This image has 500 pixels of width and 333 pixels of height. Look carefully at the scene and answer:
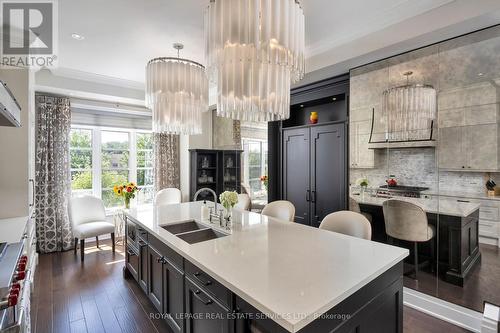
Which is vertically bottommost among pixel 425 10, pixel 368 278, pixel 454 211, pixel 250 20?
pixel 368 278

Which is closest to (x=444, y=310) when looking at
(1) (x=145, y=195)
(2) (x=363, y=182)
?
(2) (x=363, y=182)

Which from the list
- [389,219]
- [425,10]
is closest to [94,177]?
[389,219]

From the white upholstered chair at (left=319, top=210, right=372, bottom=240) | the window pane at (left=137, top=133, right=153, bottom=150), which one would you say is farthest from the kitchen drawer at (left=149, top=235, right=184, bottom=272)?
the window pane at (left=137, top=133, right=153, bottom=150)

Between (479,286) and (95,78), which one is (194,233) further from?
(95,78)

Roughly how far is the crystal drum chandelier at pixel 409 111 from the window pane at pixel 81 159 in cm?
506

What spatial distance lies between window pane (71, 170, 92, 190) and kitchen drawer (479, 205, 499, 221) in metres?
5.75

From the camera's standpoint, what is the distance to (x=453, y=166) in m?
2.36

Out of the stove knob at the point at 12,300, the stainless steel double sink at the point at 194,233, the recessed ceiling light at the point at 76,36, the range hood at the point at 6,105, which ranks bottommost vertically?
the stainless steel double sink at the point at 194,233

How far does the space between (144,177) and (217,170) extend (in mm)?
1605

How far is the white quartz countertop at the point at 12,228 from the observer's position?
1945 mm

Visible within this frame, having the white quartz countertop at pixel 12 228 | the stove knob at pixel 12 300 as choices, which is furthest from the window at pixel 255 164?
the stove knob at pixel 12 300

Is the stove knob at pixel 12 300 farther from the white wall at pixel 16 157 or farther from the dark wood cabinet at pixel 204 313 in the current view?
the white wall at pixel 16 157

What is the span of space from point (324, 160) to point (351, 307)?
2.77 meters

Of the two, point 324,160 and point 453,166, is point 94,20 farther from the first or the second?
point 453,166
